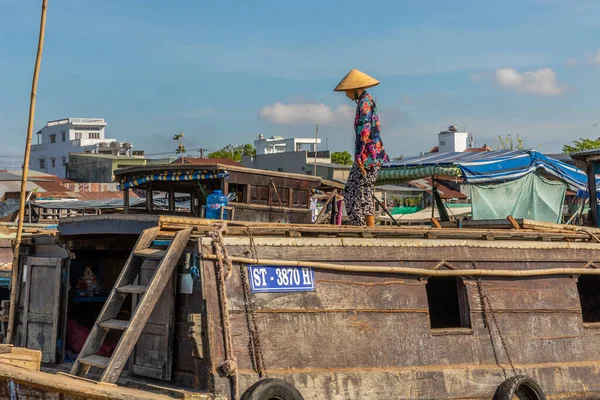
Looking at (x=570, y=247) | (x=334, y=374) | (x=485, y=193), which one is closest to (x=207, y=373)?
(x=334, y=374)

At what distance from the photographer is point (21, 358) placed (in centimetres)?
617

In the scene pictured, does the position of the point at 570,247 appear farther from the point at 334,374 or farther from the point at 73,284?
the point at 73,284

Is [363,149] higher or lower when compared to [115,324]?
higher

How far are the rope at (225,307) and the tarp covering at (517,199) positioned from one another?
5875 millimetres

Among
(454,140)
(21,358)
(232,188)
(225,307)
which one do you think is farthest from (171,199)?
(454,140)

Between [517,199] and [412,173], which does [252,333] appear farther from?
[517,199]

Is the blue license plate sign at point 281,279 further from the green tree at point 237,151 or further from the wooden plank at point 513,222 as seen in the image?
the green tree at point 237,151

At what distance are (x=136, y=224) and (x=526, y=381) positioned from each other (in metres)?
3.90

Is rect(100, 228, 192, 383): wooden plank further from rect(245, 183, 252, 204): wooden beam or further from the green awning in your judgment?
the green awning

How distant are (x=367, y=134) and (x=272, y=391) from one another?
322 centimetres

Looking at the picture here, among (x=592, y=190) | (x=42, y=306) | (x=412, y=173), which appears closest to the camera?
(x=42, y=306)

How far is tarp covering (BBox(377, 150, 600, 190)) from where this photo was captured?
10.6 meters

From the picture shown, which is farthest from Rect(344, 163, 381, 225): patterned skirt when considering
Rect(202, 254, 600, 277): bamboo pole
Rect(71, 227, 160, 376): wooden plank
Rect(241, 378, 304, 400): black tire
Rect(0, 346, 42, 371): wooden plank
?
Rect(0, 346, 42, 371): wooden plank

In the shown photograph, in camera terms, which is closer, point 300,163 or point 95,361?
point 95,361
